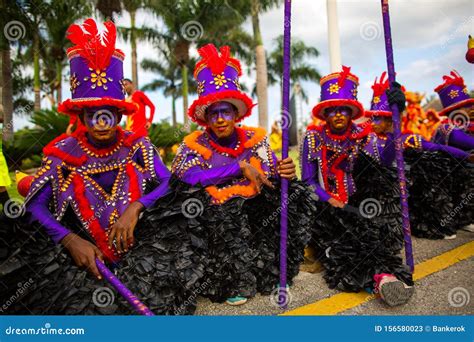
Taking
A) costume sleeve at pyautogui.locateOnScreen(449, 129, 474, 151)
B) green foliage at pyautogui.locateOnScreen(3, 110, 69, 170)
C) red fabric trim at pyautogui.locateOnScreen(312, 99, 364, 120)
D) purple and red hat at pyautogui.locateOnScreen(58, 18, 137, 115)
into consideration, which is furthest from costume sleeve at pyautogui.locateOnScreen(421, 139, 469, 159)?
green foliage at pyautogui.locateOnScreen(3, 110, 69, 170)

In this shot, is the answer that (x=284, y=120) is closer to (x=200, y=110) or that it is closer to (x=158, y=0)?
(x=200, y=110)

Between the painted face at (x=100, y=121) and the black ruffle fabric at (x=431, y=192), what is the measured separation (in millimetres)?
3097

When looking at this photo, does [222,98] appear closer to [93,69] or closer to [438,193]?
[93,69]

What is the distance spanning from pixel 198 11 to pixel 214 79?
16.5m

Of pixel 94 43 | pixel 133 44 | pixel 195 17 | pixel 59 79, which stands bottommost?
pixel 94 43

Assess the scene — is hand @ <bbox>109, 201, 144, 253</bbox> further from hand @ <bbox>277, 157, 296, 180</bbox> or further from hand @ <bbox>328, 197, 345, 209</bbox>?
hand @ <bbox>328, 197, 345, 209</bbox>

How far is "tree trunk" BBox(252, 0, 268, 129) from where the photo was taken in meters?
16.2

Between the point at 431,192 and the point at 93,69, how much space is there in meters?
3.62

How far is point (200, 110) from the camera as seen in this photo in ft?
10.5

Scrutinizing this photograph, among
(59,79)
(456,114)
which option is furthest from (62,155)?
(59,79)

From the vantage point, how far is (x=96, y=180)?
109 inches

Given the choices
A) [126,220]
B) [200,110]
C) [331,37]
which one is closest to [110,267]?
[126,220]

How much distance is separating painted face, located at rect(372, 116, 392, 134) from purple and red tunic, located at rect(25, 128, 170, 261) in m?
2.76

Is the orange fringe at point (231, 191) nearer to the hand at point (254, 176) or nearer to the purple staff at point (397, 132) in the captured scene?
the hand at point (254, 176)
